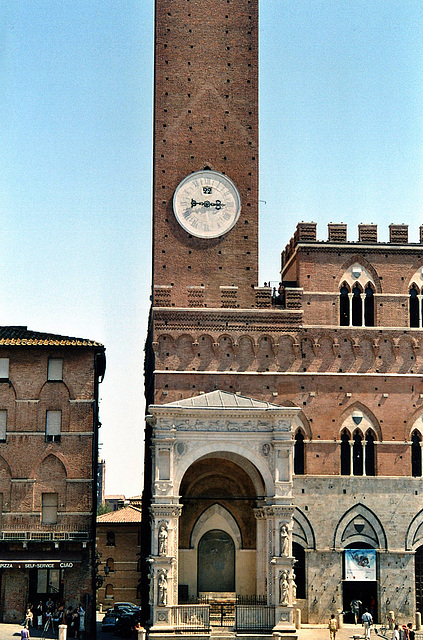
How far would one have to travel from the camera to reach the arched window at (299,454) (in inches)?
1720

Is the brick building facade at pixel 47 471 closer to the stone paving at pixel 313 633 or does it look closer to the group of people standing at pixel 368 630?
the stone paving at pixel 313 633

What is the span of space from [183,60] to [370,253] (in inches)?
502

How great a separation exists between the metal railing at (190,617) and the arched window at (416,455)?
1262 cm

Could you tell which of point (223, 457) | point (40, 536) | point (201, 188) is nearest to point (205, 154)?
point (201, 188)

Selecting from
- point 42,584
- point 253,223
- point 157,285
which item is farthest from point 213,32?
point 42,584

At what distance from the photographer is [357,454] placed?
144ft

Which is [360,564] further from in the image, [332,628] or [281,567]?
[281,567]

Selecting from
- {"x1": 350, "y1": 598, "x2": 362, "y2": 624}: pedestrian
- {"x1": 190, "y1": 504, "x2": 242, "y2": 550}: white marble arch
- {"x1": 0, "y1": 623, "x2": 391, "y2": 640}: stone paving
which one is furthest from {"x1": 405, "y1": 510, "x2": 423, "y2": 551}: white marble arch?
{"x1": 190, "y1": 504, "x2": 242, "y2": 550}: white marble arch

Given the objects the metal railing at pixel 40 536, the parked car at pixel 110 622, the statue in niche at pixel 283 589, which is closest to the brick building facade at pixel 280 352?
the statue in niche at pixel 283 589

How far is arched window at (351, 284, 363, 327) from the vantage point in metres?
45.3

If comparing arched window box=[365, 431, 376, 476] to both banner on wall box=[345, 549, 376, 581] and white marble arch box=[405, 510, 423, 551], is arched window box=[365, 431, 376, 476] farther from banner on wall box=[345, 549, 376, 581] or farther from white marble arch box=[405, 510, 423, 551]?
banner on wall box=[345, 549, 376, 581]

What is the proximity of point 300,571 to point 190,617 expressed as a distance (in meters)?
7.57

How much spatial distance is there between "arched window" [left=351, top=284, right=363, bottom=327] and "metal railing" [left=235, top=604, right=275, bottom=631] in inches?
561

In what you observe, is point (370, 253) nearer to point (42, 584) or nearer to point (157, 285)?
point (157, 285)
